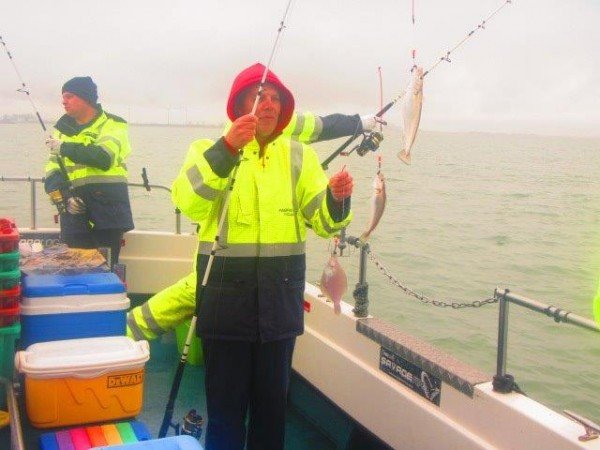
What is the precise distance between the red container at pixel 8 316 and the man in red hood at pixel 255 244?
2.33 feet

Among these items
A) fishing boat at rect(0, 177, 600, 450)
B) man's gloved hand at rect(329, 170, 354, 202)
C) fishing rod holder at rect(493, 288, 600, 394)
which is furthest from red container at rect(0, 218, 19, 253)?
fishing rod holder at rect(493, 288, 600, 394)

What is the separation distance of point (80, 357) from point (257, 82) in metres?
1.32

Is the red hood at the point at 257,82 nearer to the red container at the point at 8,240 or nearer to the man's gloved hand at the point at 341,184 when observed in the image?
the man's gloved hand at the point at 341,184

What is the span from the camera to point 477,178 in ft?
93.5

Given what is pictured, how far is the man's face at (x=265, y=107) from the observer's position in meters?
2.62

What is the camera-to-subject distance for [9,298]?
244 centimetres

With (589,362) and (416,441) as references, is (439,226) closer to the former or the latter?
(589,362)

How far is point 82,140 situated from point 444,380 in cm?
323

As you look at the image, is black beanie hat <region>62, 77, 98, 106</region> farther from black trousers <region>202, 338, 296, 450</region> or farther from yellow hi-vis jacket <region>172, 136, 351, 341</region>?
black trousers <region>202, 338, 296, 450</region>

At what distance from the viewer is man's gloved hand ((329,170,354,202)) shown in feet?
8.28

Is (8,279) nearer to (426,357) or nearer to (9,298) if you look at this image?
(9,298)

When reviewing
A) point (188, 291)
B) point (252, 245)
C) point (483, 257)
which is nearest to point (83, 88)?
point (188, 291)

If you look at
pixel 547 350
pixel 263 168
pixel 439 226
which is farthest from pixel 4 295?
pixel 439 226

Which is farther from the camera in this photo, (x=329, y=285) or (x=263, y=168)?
(x=329, y=285)
